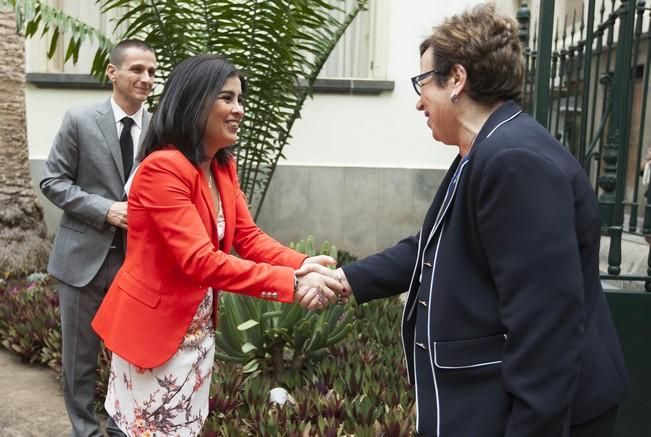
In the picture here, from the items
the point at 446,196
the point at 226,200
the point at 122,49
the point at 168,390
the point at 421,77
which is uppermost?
the point at 122,49

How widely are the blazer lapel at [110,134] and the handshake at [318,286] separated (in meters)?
1.32

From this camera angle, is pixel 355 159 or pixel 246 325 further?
pixel 355 159

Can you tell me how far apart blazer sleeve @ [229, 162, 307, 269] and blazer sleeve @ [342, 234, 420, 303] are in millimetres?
380

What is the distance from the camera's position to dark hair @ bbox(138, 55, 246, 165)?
2676 mm

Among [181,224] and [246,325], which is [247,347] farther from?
[181,224]

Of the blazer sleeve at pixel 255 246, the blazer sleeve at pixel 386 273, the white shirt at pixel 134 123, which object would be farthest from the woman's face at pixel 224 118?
the white shirt at pixel 134 123

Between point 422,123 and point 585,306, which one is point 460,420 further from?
point 422,123

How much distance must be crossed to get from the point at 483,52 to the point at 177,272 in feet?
4.48

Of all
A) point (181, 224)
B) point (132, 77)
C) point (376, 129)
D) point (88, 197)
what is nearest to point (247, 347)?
point (88, 197)

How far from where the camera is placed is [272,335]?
4645 millimetres

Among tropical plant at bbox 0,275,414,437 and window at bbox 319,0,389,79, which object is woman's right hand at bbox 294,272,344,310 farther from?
window at bbox 319,0,389,79

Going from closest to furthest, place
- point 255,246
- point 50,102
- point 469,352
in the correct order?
point 469,352
point 255,246
point 50,102

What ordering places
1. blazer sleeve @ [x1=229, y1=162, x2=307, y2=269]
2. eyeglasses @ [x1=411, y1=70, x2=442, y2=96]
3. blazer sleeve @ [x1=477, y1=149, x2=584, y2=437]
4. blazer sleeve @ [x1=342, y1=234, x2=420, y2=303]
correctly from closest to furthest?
blazer sleeve @ [x1=477, y1=149, x2=584, y2=437] < eyeglasses @ [x1=411, y1=70, x2=442, y2=96] < blazer sleeve @ [x1=342, y1=234, x2=420, y2=303] < blazer sleeve @ [x1=229, y1=162, x2=307, y2=269]

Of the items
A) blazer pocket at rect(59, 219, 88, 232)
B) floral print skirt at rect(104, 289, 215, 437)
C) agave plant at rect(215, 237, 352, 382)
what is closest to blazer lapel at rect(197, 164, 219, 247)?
floral print skirt at rect(104, 289, 215, 437)
